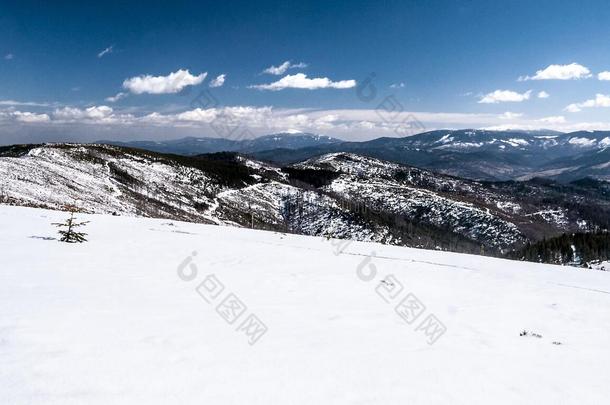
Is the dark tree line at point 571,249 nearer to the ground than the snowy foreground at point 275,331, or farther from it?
nearer to the ground

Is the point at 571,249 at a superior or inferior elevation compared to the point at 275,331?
inferior

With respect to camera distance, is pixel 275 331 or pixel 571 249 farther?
→ pixel 571 249

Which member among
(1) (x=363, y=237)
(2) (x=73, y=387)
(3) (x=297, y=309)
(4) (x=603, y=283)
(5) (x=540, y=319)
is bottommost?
(1) (x=363, y=237)

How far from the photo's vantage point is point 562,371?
766 cm

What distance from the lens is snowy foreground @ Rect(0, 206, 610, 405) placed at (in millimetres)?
5980

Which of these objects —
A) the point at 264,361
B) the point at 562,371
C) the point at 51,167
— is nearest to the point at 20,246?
the point at 264,361

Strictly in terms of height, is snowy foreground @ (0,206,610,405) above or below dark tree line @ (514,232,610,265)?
above

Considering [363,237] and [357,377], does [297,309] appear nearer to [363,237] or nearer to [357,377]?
[357,377]

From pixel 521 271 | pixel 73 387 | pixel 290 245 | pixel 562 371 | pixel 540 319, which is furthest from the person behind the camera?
pixel 290 245

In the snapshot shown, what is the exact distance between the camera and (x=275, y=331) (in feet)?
28.7

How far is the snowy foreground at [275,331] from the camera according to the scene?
5980 mm

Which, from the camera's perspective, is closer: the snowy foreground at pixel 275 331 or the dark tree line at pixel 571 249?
the snowy foreground at pixel 275 331

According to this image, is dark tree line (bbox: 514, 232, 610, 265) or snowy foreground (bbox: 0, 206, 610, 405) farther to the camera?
dark tree line (bbox: 514, 232, 610, 265)

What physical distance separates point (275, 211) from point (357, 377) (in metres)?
175
